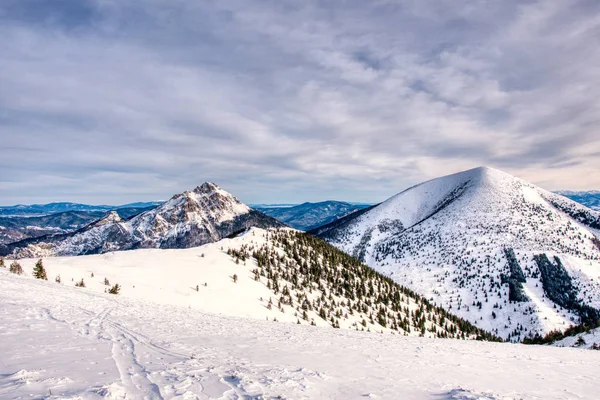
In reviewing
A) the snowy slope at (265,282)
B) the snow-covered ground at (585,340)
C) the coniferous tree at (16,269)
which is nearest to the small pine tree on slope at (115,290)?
the snowy slope at (265,282)

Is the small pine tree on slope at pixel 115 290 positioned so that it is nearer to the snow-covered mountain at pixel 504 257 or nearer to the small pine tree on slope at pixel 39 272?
the small pine tree on slope at pixel 39 272

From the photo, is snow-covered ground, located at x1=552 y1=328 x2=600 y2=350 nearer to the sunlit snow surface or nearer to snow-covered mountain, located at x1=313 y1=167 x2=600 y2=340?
the sunlit snow surface

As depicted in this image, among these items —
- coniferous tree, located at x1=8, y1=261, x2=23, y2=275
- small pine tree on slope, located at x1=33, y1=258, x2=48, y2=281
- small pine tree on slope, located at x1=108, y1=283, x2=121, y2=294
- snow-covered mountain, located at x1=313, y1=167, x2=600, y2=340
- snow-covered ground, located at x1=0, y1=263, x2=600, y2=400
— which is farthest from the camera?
snow-covered mountain, located at x1=313, y1=167, x2=600, y2=340

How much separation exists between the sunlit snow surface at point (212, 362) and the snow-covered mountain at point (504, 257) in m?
84.5

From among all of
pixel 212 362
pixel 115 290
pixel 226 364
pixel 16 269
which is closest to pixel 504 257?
pixel 115 290

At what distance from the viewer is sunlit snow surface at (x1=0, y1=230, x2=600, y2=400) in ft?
23.8

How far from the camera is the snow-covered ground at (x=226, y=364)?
7.22 meters

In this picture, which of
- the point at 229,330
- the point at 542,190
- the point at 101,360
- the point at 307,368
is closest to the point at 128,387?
the point at 101,360

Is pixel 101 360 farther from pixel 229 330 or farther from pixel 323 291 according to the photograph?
pixel 323 291

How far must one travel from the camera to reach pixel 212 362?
9.62 metres

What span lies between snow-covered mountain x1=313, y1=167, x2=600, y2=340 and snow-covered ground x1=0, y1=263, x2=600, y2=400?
84202 millimetres

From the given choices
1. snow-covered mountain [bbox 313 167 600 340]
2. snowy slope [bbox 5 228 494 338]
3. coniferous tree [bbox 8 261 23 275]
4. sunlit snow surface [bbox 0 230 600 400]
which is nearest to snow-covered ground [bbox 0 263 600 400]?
sunlit snow surface [bbox 0 230 600 400]

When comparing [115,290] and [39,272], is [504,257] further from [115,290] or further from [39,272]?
[39,272]

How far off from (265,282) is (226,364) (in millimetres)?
29864
